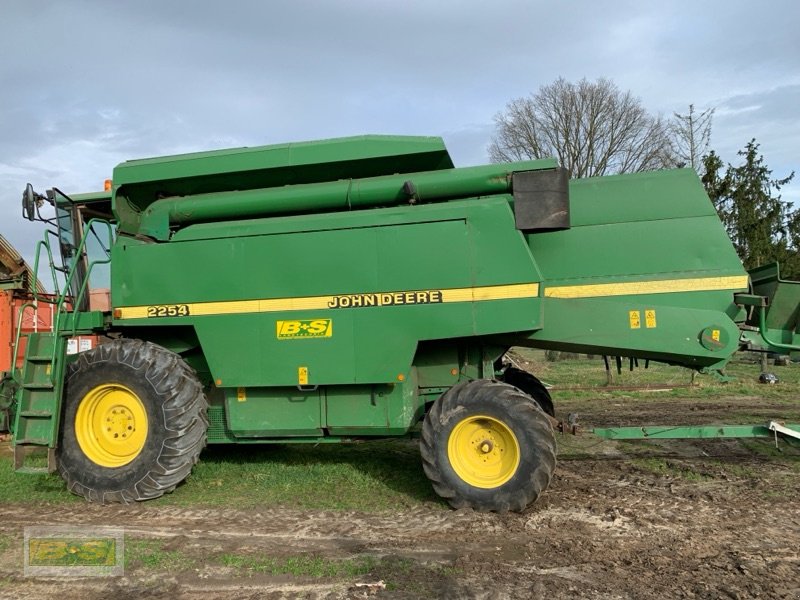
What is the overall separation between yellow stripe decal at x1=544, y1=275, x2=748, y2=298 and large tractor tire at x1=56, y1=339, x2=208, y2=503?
3.55 metres

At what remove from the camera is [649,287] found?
5512 millimetres

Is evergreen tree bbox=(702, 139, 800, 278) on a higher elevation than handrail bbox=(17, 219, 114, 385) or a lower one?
higher

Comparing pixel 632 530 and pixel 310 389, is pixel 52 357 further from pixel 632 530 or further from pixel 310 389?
pixel 632 530

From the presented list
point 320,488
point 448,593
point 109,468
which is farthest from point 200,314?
point 448,593

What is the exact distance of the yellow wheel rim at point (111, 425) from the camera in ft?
18.7

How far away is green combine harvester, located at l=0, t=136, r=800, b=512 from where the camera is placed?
5.22m

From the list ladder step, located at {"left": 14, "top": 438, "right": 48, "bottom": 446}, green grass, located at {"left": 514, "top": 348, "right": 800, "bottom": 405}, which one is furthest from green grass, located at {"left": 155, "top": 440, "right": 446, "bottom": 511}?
green grass, located at {"left": 514, "top": 348, "right": 800, "bottom": 405}

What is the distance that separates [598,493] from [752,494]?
53.2 inches

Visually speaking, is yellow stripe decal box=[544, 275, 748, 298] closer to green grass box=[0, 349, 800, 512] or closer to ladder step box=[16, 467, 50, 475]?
green grass box=[0, 349, 800, 512]

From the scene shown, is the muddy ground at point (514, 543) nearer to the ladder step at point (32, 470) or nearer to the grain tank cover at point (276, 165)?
the ladder step at point (32, 470)

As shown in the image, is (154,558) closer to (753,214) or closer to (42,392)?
(42,392)

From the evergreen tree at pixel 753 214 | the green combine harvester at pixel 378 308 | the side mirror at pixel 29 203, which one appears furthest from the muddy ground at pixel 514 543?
the evergreen tree at pixel 753 214

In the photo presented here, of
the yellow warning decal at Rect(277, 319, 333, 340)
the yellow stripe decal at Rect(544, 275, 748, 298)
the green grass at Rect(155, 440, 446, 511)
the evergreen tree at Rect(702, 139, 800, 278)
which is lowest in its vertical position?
the green grass at Rect(155, 440, 446, 511)

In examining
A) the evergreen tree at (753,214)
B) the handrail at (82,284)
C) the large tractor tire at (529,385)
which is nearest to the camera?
the handrail at (82,284)
